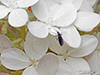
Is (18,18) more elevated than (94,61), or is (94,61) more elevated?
(18,18)

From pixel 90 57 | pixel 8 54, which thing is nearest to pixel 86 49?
pixel 90 57

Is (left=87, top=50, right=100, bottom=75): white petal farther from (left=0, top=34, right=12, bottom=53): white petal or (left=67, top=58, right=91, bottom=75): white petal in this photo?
(left=0, top=34, right=12, bottom=53): white petal

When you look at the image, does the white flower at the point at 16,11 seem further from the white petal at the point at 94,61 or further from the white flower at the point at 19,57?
the white petal at the point at 94,61

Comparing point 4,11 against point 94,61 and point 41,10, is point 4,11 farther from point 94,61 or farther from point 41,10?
point 94,61

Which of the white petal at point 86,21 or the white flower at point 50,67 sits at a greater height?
the white petal at point 86,21

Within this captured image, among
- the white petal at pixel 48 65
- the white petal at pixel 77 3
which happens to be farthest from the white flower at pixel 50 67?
the white petal at pixel 77 3

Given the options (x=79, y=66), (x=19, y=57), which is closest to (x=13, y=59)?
(x=19, y=57)

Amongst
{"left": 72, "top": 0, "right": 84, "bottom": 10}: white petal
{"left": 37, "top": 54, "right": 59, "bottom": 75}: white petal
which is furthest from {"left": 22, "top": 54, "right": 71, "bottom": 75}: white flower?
{"left": 72, "top": 0, "right": 84, "bottom": 10}: white petal

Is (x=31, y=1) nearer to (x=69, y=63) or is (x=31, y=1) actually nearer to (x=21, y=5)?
(x=21, y=5)
